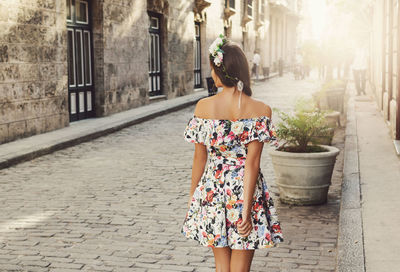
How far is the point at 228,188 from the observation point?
3.24 metres

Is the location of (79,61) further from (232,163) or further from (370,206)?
(232,163)

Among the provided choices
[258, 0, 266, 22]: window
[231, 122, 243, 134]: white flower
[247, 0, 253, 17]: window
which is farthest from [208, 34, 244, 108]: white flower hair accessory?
[258, 0, 266, 22]: window

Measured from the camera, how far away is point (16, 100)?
38.1ft

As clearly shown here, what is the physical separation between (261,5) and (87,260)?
136 feet

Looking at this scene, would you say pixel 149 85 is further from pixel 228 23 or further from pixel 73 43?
pixel 228 23

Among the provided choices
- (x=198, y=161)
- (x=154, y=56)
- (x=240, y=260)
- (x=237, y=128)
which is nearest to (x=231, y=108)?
(x=237, y=128)

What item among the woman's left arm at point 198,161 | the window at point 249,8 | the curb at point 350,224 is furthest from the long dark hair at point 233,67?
the window at point 249,8

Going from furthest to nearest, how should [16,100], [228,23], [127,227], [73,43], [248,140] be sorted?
[228,23], [73,43], [16,100], [127,227], [248,140]

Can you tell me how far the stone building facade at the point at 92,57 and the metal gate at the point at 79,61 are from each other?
0.08ft

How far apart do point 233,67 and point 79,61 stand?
12.6 metres

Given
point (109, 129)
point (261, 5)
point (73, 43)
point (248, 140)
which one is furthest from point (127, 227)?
point (261, 5)

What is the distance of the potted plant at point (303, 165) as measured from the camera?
650cm

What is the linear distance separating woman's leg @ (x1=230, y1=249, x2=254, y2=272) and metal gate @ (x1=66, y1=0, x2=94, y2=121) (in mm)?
12056

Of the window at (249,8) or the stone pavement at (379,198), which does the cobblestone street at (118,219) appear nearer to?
the stone pavement at (379,198)
